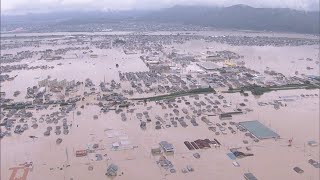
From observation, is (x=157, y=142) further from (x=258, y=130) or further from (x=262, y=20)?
(x=262, y=20)

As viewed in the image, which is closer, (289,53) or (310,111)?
(310,111)

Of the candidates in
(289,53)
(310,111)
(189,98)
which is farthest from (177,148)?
(289,53)

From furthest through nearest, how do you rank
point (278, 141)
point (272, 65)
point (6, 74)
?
1. point (272, 65)
2. point (6, 74)
3. point (278, 141)

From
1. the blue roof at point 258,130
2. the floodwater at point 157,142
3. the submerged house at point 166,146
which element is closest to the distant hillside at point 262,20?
the floodwater at point 157,142

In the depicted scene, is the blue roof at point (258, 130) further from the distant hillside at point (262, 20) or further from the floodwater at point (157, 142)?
the distant hillside at point (262, 20)

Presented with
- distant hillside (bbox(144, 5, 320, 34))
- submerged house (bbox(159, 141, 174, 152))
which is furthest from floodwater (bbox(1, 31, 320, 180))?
distant hillside (bbox(144, 5, 320, 34))

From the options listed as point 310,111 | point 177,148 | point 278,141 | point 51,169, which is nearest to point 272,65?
point 310,111

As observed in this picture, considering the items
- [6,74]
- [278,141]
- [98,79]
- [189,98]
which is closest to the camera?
[278,141]

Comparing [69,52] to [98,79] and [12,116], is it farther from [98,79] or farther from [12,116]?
[12,116]
